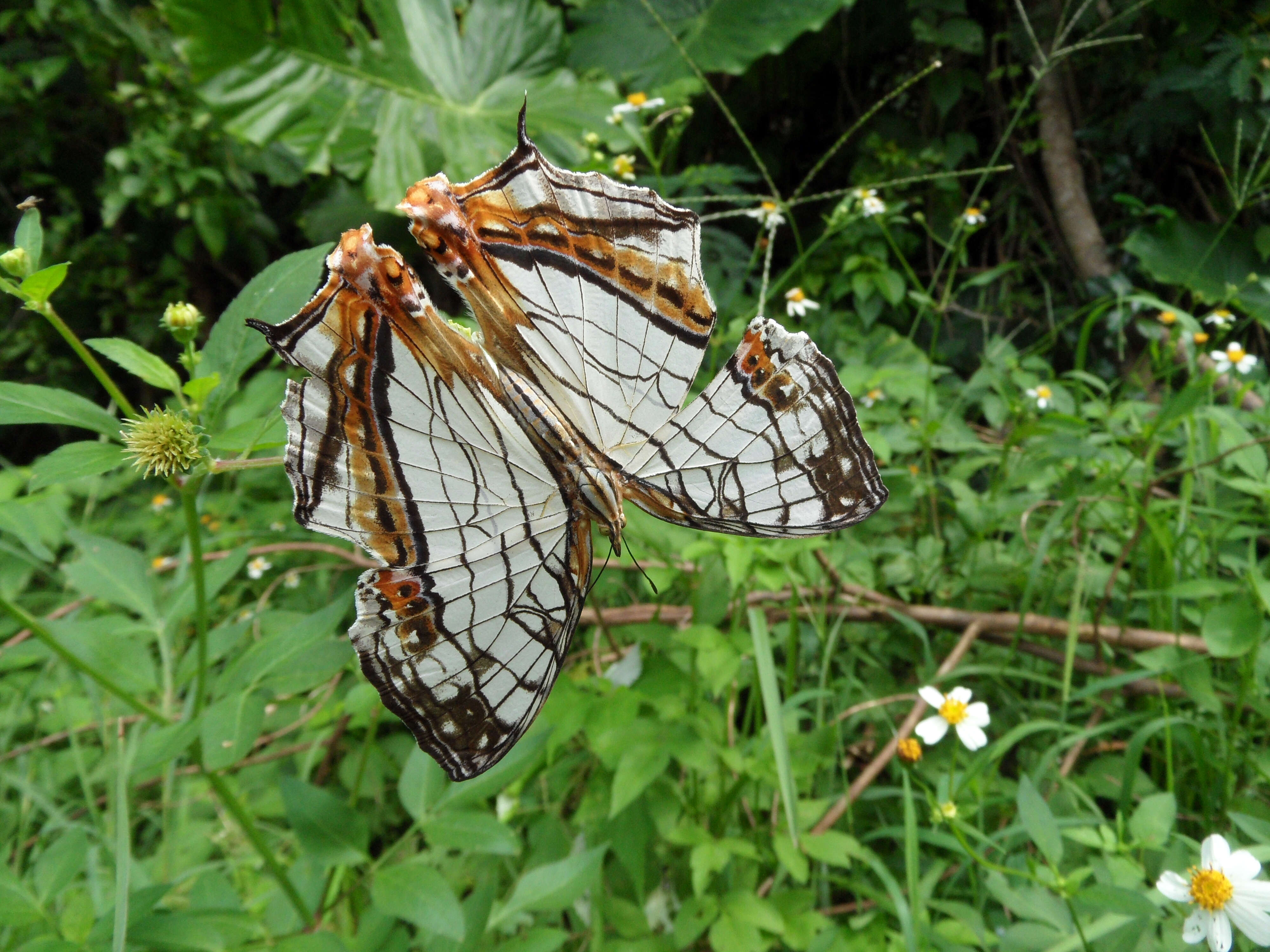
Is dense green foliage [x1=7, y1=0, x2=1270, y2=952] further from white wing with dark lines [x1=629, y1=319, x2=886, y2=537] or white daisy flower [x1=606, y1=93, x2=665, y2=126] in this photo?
white wing with dark lines [x1=629, y1=319, x2=886, y2=537]

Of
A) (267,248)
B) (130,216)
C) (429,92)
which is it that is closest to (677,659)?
(429,92)

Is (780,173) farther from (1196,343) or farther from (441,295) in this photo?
(1196,343)

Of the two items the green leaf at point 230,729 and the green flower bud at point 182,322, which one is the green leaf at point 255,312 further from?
the green leaf at point 230,729

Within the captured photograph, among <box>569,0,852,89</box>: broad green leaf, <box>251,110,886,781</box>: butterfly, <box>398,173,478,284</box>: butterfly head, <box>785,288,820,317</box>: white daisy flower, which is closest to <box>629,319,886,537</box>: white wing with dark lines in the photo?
<box>251,110,886,781</box>: butterfly

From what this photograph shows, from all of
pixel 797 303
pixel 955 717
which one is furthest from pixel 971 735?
pixel 797 303

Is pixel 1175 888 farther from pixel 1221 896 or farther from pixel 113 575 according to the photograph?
pixel 113 575
